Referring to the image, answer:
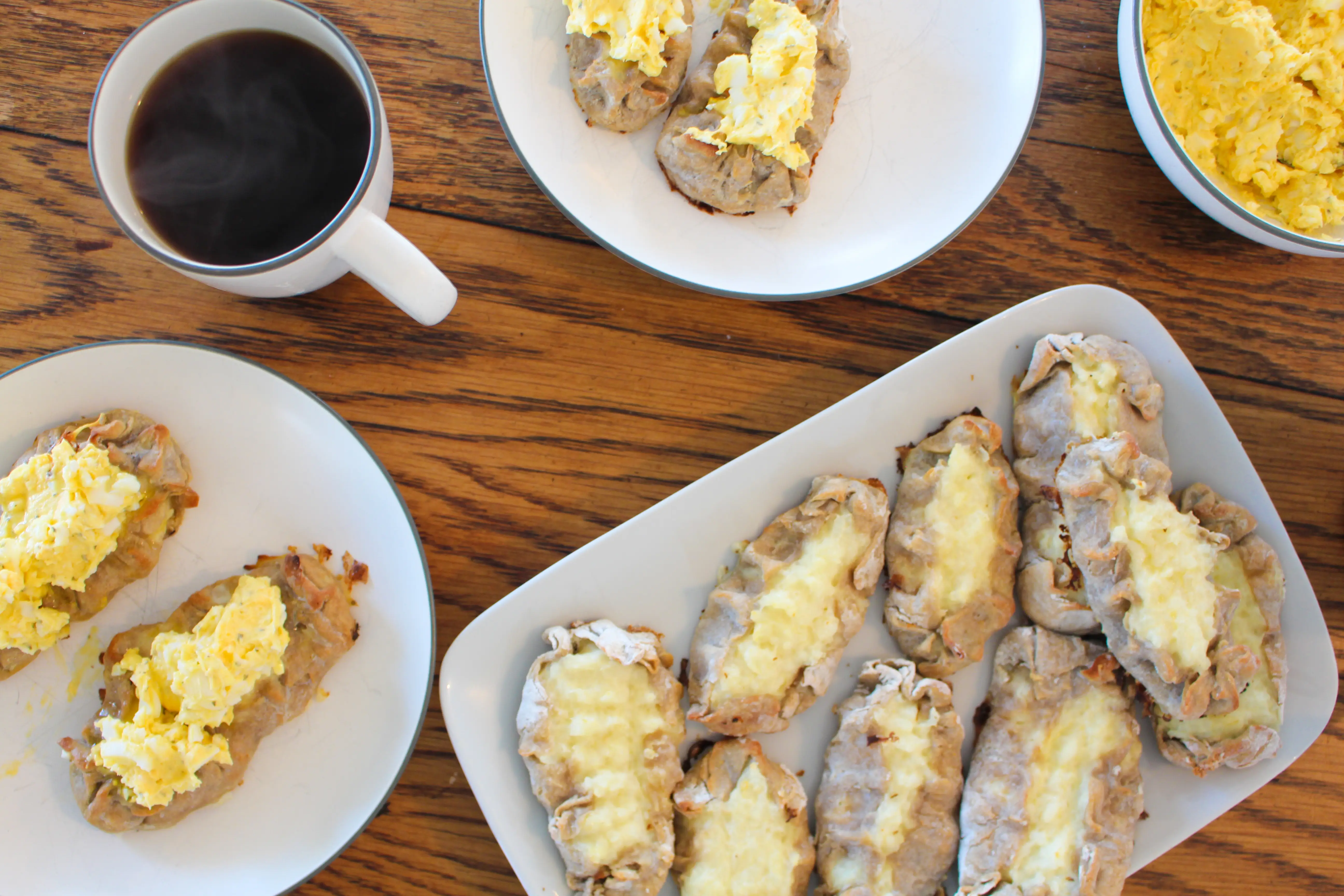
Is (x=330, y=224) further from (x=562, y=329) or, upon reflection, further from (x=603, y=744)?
(x=603, y=744)

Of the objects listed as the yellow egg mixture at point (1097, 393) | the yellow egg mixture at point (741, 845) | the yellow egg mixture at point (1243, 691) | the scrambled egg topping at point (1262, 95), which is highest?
the scrambled egg topping at point (1262, 95)

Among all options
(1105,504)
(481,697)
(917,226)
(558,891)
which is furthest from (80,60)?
(1105,504)

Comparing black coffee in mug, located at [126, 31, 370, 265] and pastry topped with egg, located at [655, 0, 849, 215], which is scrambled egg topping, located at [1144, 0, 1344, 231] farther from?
black coffee in mug, located at [126, 31, 370, 265]

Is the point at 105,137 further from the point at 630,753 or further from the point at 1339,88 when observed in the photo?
the point at 1339,88

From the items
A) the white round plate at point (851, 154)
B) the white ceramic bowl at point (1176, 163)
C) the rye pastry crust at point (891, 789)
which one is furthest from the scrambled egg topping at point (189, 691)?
the white ceramic bowl at point (1176, 163)

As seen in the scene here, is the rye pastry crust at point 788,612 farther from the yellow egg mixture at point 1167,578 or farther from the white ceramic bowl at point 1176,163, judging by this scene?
the white ceramic bowl at point 1176,163

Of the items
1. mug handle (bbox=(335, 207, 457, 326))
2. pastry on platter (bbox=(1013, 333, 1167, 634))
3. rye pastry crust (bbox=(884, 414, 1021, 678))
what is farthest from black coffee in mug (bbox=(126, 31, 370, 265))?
pastry on platter (bbox=(1013, 333, 1167, 634))
